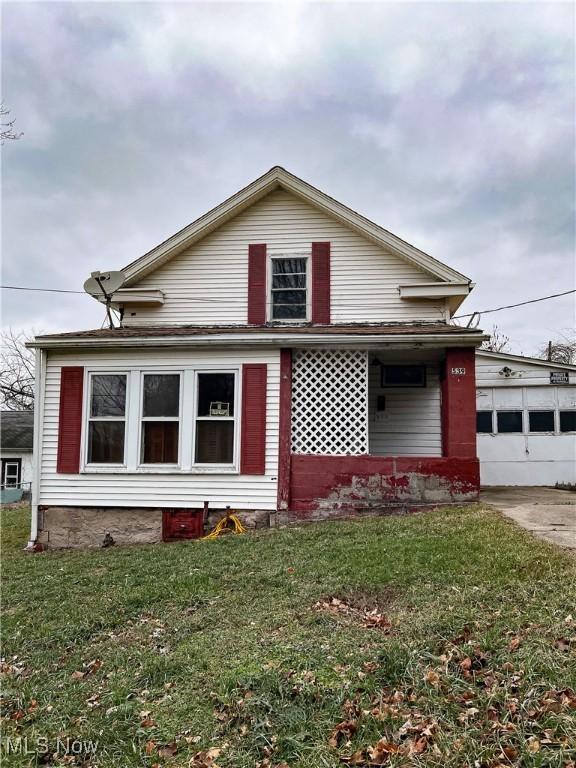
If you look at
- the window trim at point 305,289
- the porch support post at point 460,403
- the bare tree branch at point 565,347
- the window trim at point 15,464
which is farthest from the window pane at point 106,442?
the bare tree branch at point 565,347

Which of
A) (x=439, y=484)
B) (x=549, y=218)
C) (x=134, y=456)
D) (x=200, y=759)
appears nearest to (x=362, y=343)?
(x=439, y=484)

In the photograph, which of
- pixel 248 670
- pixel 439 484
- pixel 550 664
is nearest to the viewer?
pixel 550 664

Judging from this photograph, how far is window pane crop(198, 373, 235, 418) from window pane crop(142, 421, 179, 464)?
1.93ft

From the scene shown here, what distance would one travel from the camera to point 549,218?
666 inches

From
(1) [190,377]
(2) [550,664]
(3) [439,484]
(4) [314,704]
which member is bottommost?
(4) [314,704]

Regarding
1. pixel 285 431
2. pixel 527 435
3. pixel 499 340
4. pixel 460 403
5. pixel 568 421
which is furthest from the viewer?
pixel 499 340

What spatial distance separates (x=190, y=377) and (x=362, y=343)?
3014 mm

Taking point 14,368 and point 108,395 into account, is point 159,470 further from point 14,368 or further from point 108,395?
point 14,368

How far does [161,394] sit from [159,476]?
4.66ft

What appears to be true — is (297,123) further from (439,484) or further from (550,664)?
(550,664)

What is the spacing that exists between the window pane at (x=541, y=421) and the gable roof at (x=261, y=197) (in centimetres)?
430

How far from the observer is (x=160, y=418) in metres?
8.65

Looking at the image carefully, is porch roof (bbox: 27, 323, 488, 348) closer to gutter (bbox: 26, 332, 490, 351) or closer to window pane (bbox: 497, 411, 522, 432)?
gutter (bbox: 26, 332, 490, 351)

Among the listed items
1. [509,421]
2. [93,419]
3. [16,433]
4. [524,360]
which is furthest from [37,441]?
[16,433]
